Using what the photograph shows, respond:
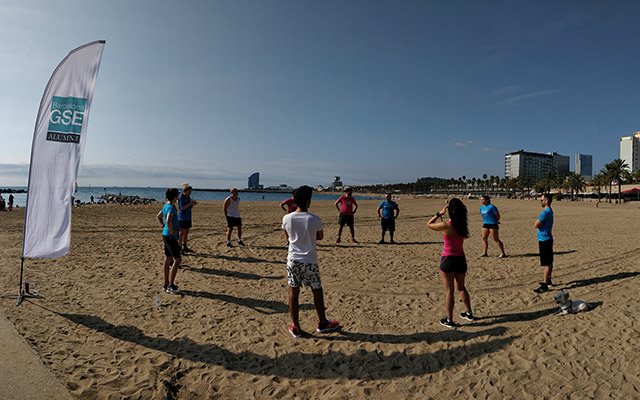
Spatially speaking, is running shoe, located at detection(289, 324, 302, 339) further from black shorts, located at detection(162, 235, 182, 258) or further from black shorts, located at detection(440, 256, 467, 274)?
black shorts, located at detection(162, 235, 182, 258)

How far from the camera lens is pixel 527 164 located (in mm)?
185875

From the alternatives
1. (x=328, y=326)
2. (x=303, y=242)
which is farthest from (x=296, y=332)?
(x=303, y=242)

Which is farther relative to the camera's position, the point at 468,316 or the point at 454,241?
the point at 468,316

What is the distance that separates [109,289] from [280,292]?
3397mm

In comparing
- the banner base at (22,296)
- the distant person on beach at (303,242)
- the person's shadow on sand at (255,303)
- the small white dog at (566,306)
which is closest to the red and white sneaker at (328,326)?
the distant person on beach at (303,242)

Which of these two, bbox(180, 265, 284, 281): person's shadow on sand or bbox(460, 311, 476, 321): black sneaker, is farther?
bbox(180, 265, 284, 281): person's shadow on sand

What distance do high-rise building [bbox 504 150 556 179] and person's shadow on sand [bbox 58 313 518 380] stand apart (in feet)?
701

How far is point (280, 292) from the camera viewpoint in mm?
Result: 6254

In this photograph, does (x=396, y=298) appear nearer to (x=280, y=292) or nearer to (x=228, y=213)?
(x=280, y=292)

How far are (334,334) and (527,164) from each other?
221 m

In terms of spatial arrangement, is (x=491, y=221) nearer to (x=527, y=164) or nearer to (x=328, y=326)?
(x=328, y=326)

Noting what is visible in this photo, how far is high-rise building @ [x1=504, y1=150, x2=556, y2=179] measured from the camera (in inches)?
7269

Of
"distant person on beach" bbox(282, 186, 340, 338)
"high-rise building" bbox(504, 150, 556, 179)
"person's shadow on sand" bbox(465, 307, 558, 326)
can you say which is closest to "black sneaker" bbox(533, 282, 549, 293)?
"person's shadow on sand" bbox(465, 307, 558, 326)

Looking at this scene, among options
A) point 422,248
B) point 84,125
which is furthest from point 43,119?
point 422,248
